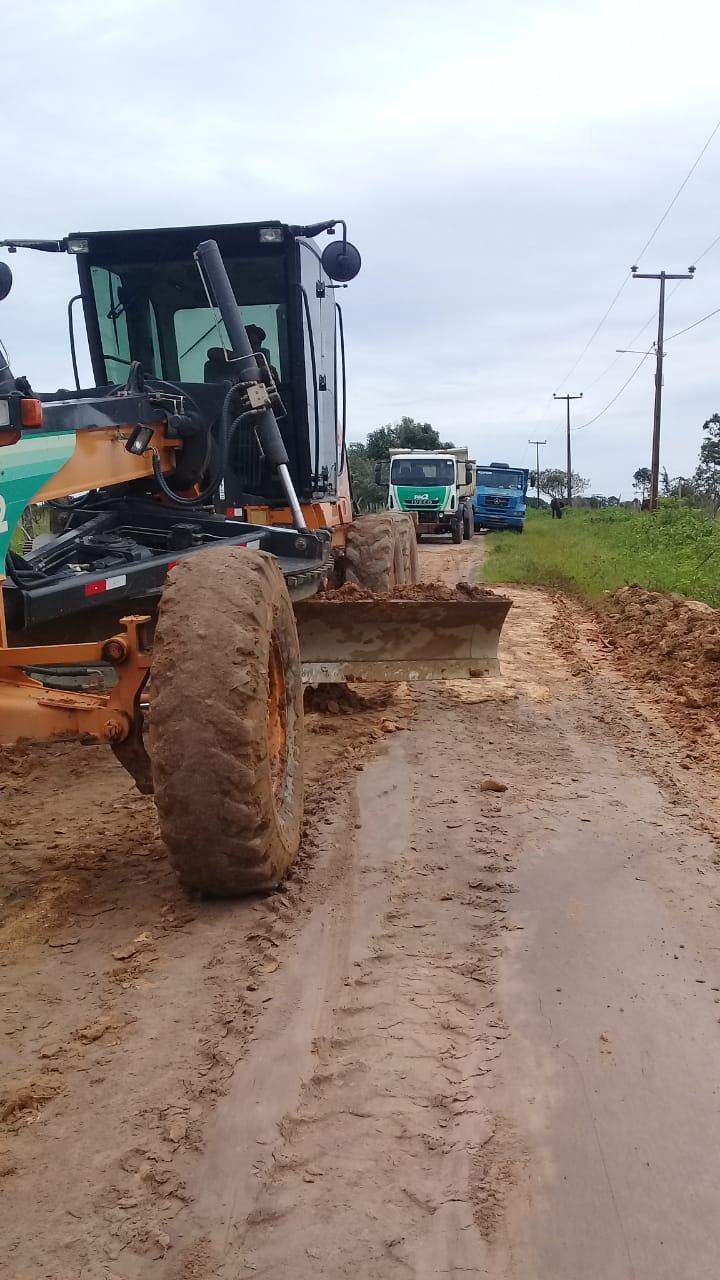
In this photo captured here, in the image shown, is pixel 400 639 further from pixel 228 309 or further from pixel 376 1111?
pixel 376 1111

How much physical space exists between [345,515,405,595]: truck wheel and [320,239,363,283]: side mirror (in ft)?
8.99

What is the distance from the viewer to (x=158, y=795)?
13.1 ft

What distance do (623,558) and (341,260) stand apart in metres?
14.2

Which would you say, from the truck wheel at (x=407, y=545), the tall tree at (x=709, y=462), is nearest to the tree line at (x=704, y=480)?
the tall tree at (x=709, y=462)

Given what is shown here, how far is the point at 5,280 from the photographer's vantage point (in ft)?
20.4

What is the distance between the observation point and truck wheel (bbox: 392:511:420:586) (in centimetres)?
1048

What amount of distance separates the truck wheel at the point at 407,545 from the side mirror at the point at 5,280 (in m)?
4.69

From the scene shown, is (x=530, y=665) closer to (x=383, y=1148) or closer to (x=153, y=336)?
(x=153, y=336)

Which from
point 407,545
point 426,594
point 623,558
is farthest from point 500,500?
point 426,594

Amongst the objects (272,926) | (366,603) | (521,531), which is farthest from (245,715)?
(521,531)

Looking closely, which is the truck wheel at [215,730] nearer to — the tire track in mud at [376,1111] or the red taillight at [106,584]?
the tire track in mud at [376,1111]

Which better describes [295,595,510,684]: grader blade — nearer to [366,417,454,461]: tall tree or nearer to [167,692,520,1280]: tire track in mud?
[167,692,520,1280]: tire track in mud

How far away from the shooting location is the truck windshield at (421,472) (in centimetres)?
3002

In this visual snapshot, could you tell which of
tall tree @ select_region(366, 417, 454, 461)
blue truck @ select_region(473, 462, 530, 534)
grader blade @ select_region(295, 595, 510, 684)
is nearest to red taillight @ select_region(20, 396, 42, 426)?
grader blade @ select_region(295, 595, 510, 684)
